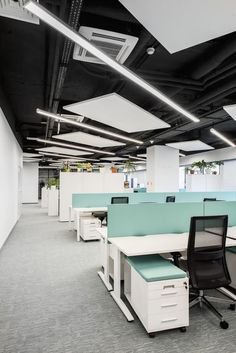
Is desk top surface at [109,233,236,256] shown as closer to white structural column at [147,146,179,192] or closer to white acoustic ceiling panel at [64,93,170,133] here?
white acoustic ceiling panel at [64,93,170,133]

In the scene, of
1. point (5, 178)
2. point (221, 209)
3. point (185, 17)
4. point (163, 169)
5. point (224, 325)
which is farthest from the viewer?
point (163, 169)

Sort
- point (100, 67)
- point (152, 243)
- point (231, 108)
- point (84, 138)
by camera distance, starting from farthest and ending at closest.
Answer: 1. point (84, 138)
2. point (231, 108)
3. point (100, 67)
4. point (152, 243)

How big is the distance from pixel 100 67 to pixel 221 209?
2824 mm

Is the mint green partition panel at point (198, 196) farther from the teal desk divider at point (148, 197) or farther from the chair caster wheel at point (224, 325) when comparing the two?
the chair caster wheel at point (224, 325)

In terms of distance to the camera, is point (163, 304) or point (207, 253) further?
point (207, 253)

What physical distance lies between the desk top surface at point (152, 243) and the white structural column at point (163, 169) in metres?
6.48

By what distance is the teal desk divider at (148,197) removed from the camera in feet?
20.0

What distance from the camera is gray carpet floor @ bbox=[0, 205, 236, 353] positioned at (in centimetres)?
210

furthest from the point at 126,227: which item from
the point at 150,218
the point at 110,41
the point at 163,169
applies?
the point at 163,169

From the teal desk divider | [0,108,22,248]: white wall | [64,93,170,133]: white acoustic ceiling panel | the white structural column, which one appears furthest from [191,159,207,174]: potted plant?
[0,108,22,248]: white wall

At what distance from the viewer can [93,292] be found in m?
3.17

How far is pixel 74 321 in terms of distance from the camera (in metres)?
2.49

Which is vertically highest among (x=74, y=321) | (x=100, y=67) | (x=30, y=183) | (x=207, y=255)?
(x=100, y=67)

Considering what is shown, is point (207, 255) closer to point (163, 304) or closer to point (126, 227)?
point (163, 304)
